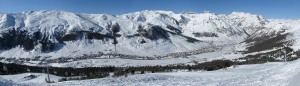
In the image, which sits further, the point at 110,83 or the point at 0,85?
the point at 110,83

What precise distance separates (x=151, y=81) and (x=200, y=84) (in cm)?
614

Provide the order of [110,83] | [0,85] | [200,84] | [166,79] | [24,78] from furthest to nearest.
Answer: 1. [24,78]
2. [166,79]
3. [110,83]
4. [200,84]
5. [0,85]

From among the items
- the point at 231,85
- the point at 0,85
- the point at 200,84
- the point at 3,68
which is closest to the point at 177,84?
the point at 200,84

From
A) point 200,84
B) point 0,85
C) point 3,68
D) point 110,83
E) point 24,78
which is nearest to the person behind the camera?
point 0,85

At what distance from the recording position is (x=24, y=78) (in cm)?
11050

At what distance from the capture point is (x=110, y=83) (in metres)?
41.8

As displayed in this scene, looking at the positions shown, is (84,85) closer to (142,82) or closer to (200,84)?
(142,82)

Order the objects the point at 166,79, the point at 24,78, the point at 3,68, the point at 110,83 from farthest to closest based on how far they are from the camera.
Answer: the point at 3,68
the point at 24,78
the point at 166,79
the point at 110,83

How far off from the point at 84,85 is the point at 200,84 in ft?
35.1

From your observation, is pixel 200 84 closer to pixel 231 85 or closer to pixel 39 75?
pixel 231 85

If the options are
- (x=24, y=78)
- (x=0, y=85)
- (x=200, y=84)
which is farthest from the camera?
(x=24, y=78)

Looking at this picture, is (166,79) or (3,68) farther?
(3,68)

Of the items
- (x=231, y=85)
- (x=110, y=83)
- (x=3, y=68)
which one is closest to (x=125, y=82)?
(x=110, y=83)

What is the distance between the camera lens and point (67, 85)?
40625mm
